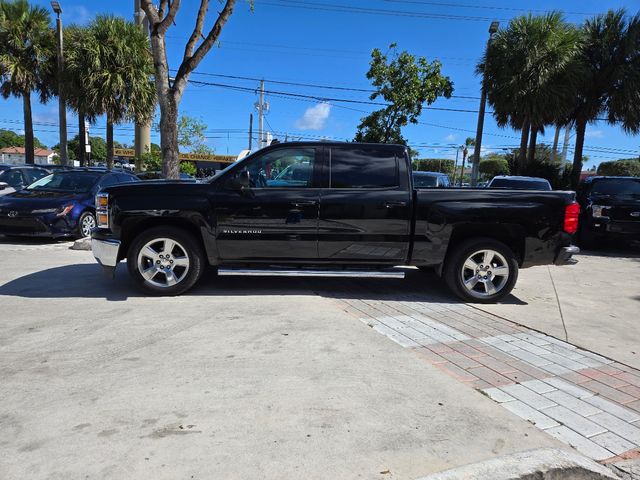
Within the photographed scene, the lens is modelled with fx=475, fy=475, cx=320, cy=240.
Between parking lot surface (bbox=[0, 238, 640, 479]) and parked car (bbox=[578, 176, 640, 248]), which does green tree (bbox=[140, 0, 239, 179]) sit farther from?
parked car (bbox=[578, 176, 640, 248])

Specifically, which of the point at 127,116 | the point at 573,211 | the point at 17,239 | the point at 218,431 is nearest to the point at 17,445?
the point at 218,431

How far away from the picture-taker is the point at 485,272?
5.99 meters

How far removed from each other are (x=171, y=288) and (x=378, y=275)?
254 cm

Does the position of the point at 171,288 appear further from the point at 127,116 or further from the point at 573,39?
the point at 573,39

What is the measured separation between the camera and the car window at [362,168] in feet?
19.2

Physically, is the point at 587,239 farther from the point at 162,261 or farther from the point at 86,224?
the point at 86,224

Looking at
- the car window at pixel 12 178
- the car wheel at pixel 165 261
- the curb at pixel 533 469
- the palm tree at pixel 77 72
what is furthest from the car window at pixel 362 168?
the palm tree at pixel 77 72

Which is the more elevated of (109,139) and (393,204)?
(109,139)

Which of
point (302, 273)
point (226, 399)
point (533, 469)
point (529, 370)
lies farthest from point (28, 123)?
point (533, 469)

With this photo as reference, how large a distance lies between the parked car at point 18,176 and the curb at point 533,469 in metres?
13.5

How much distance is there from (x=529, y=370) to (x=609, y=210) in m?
7.66

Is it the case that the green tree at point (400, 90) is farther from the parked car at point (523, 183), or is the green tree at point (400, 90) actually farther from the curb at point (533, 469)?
the curb at point (533, 469)

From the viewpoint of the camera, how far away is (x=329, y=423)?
302cm

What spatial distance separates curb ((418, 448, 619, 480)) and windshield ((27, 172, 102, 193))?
10.0 m
